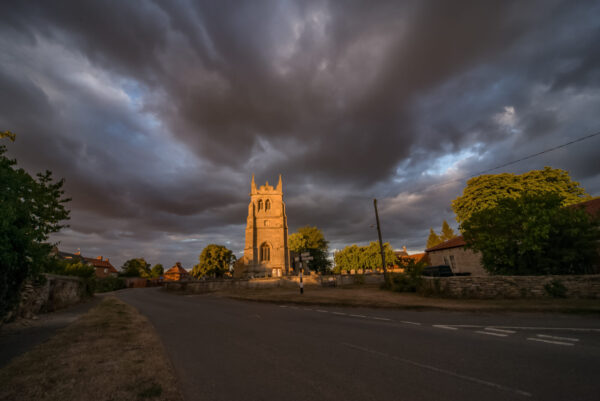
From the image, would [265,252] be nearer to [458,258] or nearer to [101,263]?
[458,258]

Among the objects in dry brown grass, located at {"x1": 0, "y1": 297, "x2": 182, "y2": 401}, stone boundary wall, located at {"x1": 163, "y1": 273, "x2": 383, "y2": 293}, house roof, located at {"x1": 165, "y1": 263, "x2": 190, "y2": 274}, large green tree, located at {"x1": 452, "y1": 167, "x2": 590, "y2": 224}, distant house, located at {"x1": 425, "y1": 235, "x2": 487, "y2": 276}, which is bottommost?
dry brown grass, located at {"x1": 0, "y1": 297, "x2": 182, "y2": 401}

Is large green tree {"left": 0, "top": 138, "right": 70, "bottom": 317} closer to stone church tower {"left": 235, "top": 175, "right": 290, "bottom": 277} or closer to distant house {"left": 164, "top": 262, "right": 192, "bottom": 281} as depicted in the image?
stone church tower {"left": 235, "top": 175, "right": 290, "bottom": 277}

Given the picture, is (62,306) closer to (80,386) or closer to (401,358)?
(80,386)

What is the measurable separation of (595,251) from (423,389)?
16090 millimetres

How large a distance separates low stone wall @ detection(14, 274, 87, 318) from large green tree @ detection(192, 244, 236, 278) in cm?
2691

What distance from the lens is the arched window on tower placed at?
52.3 metres

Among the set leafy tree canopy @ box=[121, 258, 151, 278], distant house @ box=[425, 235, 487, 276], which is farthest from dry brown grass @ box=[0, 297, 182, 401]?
leafy tree canopy @ box=[121, 258, 151, 278]

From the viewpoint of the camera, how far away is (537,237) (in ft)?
43.3

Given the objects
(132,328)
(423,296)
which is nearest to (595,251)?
(423,296)

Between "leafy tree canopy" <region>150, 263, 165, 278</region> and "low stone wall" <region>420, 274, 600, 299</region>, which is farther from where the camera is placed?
"leafy tree canopy" <region>150, 263, 165, 278</region>

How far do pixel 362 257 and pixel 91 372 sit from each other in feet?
203

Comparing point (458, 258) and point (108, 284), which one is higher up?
point (458, 258)

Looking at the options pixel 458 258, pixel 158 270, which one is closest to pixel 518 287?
pixel 458 258

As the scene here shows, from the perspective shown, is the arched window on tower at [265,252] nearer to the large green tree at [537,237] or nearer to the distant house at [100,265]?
the large green tree at [537,237]
